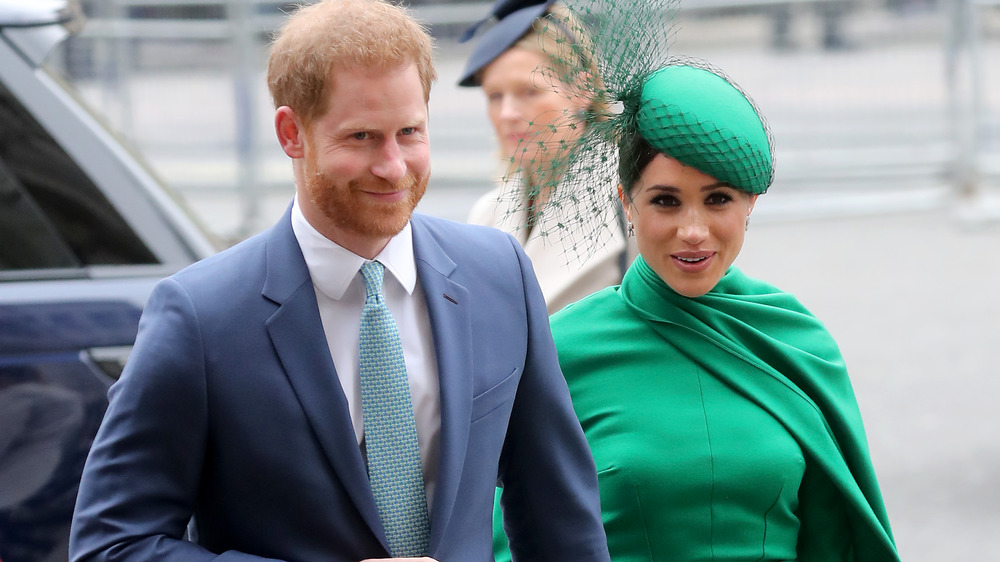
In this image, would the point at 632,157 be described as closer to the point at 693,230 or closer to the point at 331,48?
the point at 693,230

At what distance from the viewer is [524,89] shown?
143 inches

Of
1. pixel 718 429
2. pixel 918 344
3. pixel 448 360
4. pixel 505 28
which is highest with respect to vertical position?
pixel 505 28

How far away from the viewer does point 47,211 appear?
10.0 ft

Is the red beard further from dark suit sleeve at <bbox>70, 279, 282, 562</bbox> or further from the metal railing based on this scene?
the metal railing

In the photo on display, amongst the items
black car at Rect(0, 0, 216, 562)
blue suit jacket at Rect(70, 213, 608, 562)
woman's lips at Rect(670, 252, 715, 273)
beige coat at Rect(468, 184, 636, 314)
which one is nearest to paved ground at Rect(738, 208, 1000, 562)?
beige coat at Rect(468, 184, 636, 314)

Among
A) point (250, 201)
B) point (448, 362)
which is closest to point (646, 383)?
point (448, 362)

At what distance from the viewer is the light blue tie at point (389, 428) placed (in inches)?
77.1

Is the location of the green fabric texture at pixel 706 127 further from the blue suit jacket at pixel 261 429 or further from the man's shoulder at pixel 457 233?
the blue suit jacket at pixel 261 429

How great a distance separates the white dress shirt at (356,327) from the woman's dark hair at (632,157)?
63 cm

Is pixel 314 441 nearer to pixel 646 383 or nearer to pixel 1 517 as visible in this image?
pixel 646 383

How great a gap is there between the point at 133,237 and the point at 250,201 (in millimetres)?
5210

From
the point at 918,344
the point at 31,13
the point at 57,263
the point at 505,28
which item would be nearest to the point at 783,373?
the point at 505,28

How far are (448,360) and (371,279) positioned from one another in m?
0.16

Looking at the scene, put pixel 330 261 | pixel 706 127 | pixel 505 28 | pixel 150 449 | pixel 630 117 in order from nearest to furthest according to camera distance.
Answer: pixel 150 449, pixel 330 261, pixel 706 127, pixel 630 117, pixel 505 28
